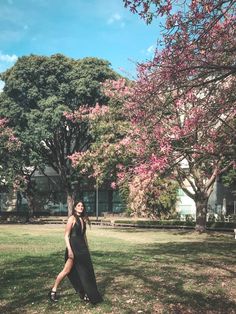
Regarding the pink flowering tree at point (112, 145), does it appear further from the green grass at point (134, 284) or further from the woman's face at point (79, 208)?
the woman's face at point (79, 208)

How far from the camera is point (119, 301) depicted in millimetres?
8914

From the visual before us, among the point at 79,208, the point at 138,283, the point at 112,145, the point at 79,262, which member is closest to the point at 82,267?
the point at 79,262

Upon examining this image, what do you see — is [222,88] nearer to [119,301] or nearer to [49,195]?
[119,301]

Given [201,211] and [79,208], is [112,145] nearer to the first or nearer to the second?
[201,211]

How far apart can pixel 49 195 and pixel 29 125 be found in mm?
22041

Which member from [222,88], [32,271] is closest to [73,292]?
[32,271]

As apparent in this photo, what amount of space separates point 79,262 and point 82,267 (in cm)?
10

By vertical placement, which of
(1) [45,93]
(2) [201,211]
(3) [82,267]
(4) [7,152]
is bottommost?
(3) [82,267]

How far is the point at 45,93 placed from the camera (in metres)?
46.4

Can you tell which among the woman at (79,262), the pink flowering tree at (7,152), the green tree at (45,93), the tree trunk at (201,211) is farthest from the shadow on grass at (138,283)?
the green tree at (45,93)

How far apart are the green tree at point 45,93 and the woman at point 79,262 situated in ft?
119

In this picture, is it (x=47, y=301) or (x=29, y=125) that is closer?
(x=47, y=301)

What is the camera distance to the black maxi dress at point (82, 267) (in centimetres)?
864

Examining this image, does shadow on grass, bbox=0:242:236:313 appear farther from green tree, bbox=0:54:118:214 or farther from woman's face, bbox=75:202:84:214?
green tree, bbox=0:54:118:214
